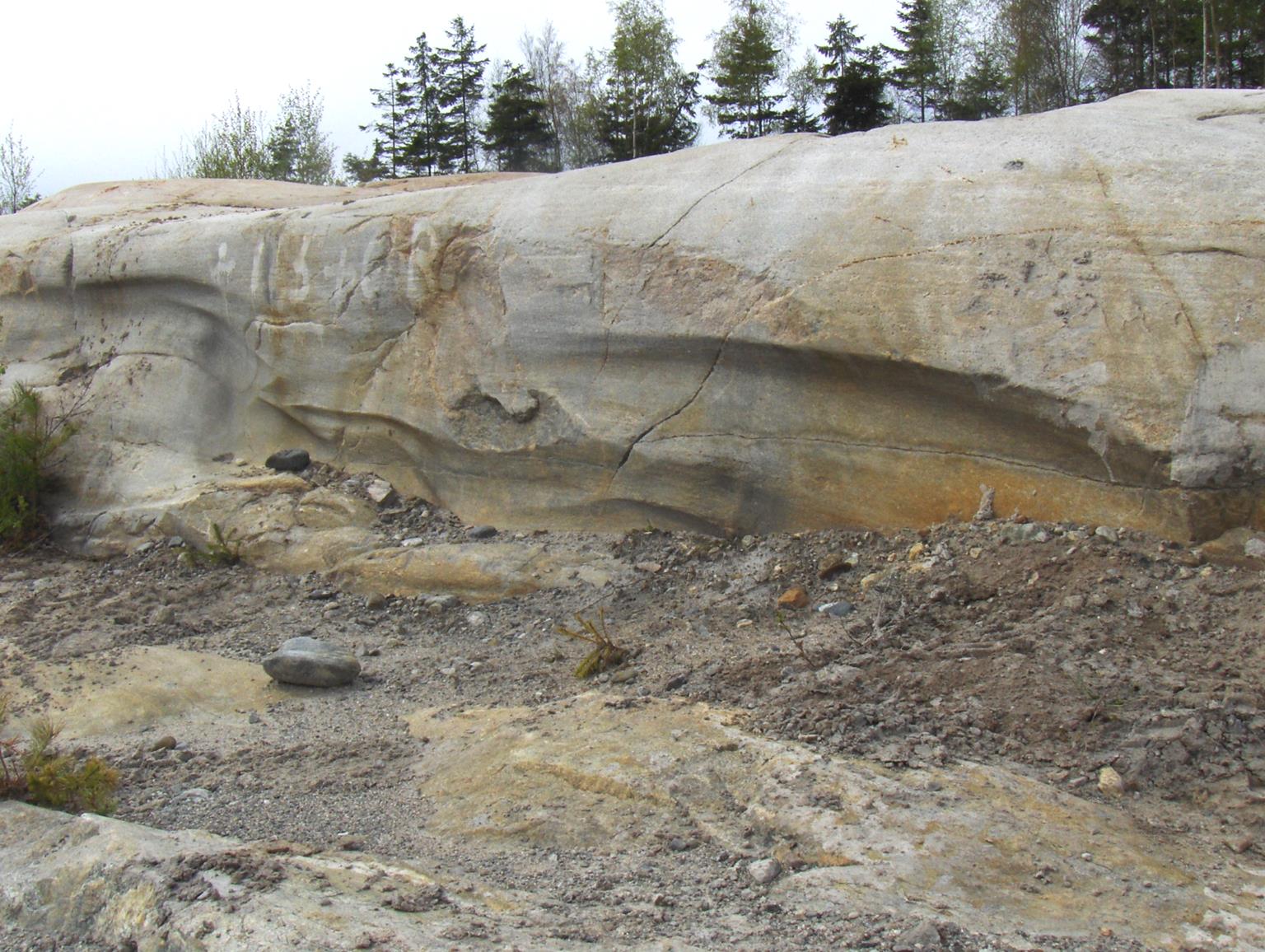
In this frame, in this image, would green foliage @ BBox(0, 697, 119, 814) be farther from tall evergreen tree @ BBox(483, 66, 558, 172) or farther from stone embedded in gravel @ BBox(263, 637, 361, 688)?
tall evergreen tree @ BBox(483, 66, 558, 172)

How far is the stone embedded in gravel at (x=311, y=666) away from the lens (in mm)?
4465

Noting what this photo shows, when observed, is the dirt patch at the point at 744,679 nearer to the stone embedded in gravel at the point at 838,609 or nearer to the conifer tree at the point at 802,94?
the stone embedded in gravel at the point at 838,609

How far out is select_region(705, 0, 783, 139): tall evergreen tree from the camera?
59.5 feet

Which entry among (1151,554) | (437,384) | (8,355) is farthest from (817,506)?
(8,355)

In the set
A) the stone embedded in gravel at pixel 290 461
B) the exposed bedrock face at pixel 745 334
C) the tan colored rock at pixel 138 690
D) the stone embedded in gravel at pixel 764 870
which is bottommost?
the tan colored rock at pixel 138 690

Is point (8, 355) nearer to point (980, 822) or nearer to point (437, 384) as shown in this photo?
point (437, 384)

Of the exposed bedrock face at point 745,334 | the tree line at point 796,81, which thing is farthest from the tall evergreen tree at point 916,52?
the exposed bedrock face at point 745,334

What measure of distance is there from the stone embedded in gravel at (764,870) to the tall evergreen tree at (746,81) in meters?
16.5

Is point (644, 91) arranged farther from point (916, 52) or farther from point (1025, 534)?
point (1025, 534)

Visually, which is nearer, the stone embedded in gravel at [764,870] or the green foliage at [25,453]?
the stone embedded in gravel at [764,870]

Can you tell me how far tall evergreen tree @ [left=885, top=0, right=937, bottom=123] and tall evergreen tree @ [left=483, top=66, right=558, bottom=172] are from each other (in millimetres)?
5496

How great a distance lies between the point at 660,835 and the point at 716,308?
260 centimetres

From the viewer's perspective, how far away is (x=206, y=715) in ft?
14.0

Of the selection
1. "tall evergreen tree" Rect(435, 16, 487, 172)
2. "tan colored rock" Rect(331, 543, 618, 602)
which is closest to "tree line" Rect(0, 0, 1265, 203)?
"tall evergreen tree" Rect(435, 16, 487, 172)
